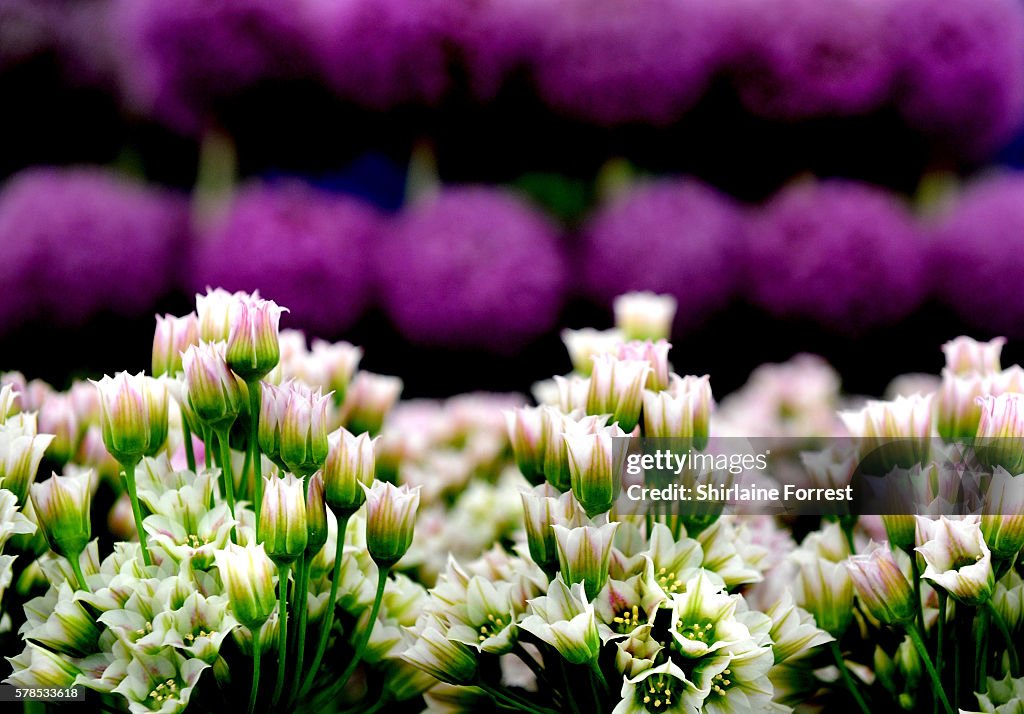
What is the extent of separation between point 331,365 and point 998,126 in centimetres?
62

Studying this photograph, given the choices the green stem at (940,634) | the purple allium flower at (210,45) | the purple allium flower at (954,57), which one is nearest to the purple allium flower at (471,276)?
the purple allium flower at (210,45)

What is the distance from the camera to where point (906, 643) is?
0.34m

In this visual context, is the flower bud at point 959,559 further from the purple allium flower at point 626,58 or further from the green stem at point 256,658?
the purple allium flower at point 626,58

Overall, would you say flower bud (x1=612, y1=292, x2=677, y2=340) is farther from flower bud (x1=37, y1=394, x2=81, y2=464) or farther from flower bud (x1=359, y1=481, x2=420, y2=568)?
flower bud (x1=37, y1=394, x2=81, y2=464)

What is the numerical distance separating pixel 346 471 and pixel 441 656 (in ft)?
0.25

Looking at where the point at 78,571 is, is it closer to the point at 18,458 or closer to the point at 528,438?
the point at 18,458

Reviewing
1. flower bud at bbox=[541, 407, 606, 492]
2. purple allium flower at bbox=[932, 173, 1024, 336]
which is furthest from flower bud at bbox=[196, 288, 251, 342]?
purple allium flower at bbox=[932, 173, 1024, 336]

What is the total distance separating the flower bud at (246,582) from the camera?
27cm

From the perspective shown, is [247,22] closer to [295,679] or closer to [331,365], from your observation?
[331,365]

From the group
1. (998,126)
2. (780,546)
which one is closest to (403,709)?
(780,546)

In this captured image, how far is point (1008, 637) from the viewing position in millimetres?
303

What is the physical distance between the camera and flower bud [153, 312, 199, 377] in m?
0.35

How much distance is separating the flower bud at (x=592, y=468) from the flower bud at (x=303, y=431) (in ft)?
0.28

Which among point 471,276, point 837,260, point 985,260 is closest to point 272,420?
point 471,276
